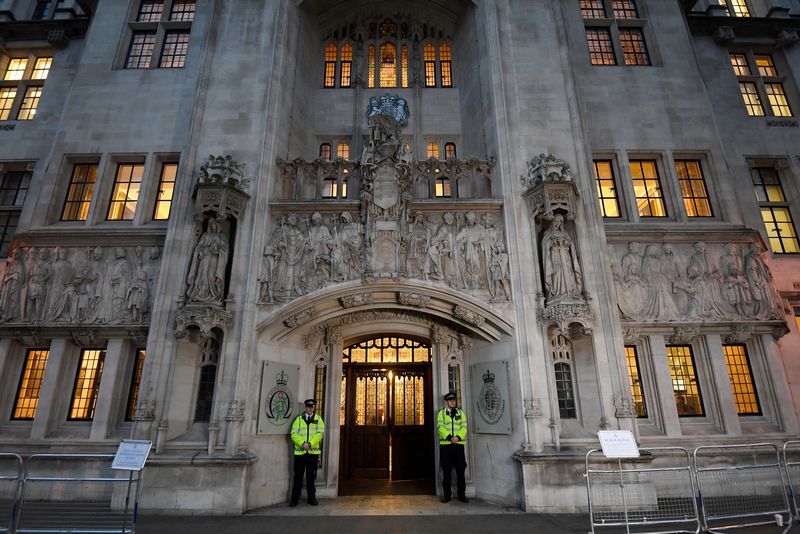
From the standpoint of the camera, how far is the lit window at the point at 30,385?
11.4 meters

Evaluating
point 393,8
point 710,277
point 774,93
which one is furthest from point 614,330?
point 393,8

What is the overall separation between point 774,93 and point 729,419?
12.0 metres

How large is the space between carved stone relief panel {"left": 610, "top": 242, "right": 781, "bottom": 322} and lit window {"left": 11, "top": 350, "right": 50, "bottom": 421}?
51.3ft

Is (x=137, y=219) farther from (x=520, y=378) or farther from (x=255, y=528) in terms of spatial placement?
(x=520, y=378)

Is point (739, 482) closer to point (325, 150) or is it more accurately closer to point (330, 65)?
point (325, 150)

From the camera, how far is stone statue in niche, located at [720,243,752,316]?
37.8 feet

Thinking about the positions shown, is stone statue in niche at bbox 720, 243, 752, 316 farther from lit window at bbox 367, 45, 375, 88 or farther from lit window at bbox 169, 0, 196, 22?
lit window at bbox 169, 0, 196, 22

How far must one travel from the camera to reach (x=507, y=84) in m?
12.3

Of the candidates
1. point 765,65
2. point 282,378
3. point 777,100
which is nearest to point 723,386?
point 777,100

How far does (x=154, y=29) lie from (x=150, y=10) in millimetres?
1109

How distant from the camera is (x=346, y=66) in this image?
51.6 feet

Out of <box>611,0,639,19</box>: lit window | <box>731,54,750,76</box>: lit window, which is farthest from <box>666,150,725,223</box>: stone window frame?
<box>611,0,639,19</box>: lit window

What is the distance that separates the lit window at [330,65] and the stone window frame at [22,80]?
32.2 feet

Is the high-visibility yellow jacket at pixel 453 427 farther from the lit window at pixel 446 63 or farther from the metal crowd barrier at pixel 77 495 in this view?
the lit window at pixel 446 63
